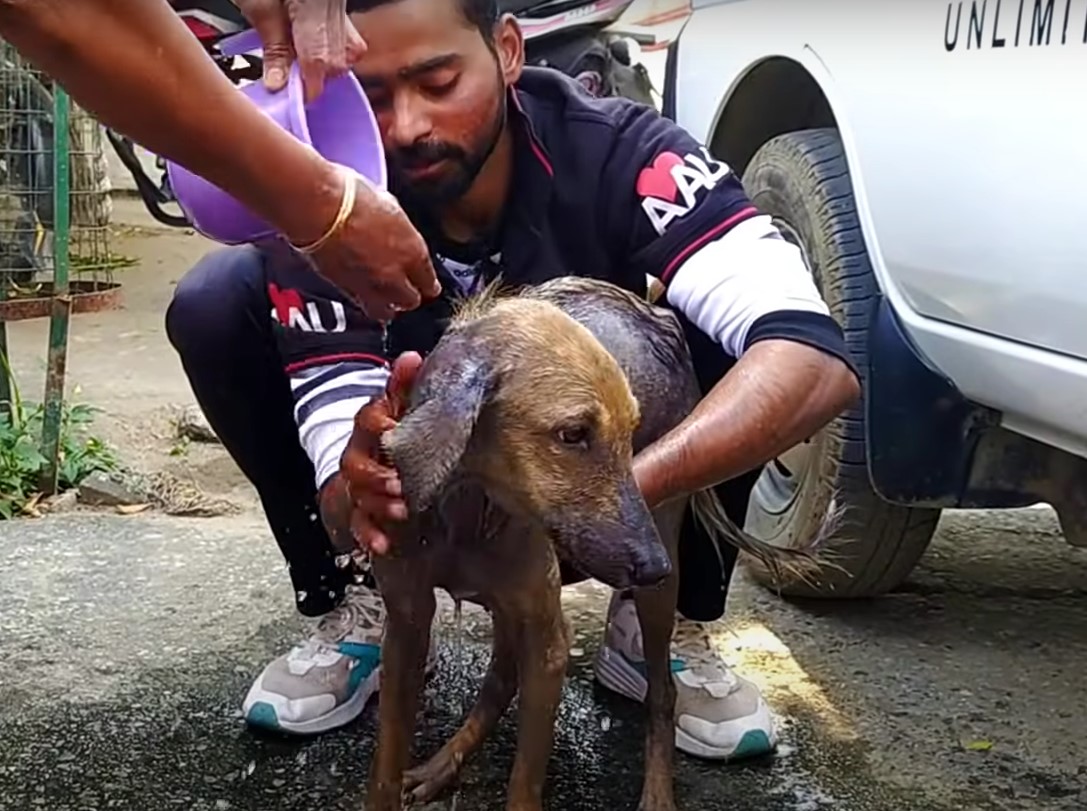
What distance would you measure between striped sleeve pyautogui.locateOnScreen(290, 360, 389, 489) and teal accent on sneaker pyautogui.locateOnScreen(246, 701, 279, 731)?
0.54 m

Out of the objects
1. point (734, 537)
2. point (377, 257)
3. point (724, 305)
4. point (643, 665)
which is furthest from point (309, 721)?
point (377, 257)

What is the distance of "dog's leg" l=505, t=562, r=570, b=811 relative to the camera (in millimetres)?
2188

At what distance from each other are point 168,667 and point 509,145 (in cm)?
132

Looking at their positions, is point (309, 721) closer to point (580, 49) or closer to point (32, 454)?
point (32, 454)

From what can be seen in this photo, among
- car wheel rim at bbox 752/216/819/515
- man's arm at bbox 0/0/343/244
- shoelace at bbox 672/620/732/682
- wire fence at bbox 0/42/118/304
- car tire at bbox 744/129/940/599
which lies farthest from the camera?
wire fence at bbox 0/42/118/304

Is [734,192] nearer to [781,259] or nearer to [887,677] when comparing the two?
[781,259]

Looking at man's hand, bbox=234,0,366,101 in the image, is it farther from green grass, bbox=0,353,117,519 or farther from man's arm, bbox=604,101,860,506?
green grass, bbox=0,353,117,519

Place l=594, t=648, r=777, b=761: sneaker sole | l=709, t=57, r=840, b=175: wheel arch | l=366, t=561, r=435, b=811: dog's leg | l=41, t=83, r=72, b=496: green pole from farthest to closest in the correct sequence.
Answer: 1. l=41, t=83, r=72, b=496: green pole
2. l=709, t=57, r=840, b=175: wheel arch
3. l=594, t=648, r=777, b=761: sneaker sole
4. l=366, t=561, r=435, b=811: dog's leg

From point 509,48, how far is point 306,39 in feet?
2.26

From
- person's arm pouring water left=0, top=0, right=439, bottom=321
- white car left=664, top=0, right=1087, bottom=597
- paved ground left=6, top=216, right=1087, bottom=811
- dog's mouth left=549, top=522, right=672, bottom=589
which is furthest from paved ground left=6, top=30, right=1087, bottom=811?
person's arm pouring water left=0, top=0, right=439, bottom=321

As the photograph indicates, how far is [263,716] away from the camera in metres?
2.84

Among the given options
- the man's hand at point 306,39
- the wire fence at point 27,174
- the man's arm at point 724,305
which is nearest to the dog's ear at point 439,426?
the man's arm at point 724,305

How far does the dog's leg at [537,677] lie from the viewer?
2.19 meters

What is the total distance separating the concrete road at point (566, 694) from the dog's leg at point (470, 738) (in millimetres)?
41
